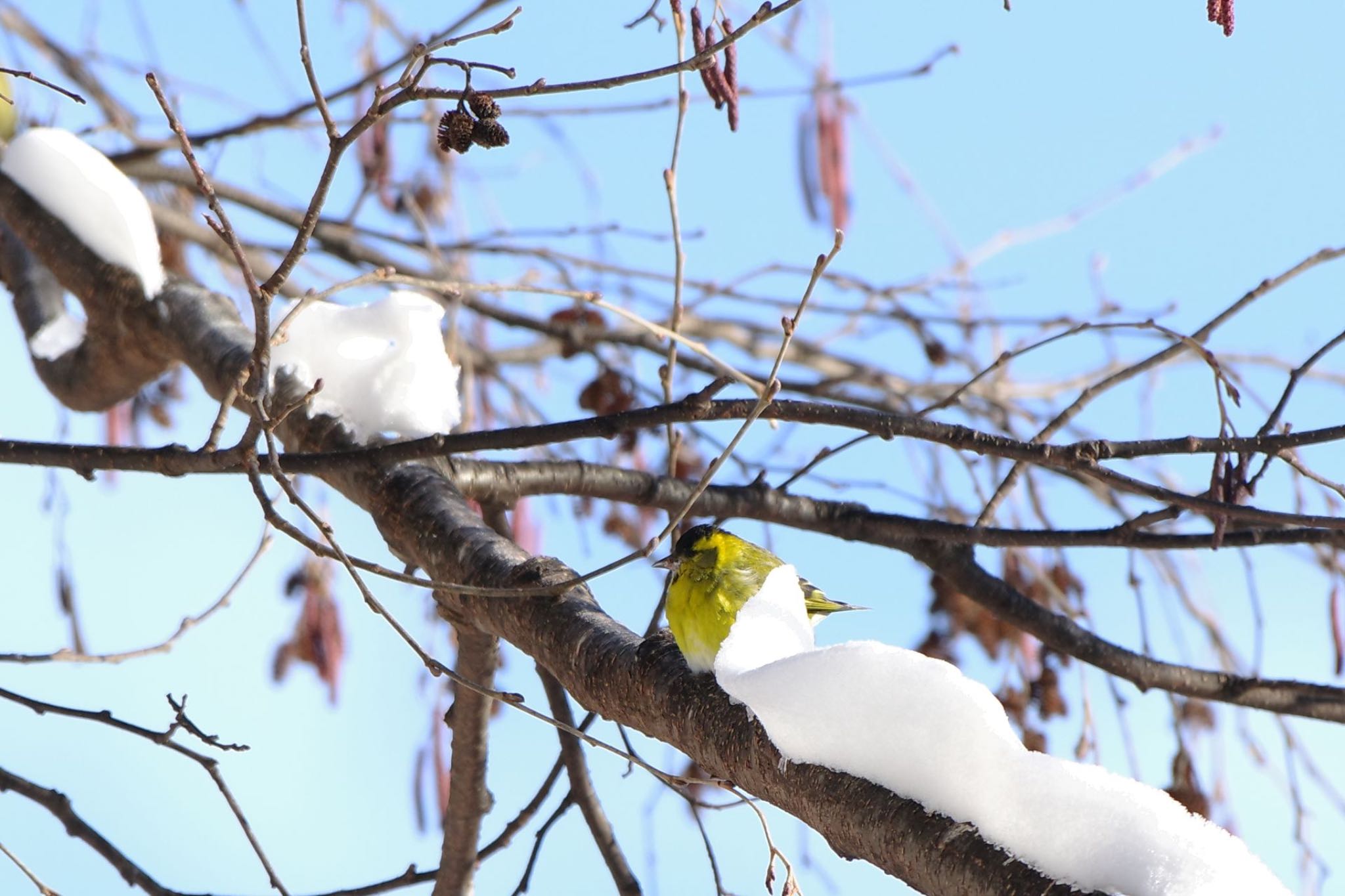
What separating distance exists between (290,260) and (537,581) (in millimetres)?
762

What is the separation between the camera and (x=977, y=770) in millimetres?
1310

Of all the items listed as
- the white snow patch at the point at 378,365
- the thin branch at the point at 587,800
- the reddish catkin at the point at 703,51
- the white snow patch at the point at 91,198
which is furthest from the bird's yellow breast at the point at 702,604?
the white snow patch at the point at 91,198

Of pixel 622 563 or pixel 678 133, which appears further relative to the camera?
pixel 678 133

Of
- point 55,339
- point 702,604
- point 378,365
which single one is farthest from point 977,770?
point 55,339

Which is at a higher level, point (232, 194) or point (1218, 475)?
point (232, 194)

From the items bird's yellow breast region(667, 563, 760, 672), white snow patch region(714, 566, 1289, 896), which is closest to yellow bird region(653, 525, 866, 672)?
bird's yellow breast region(667, 563, 760, 672)

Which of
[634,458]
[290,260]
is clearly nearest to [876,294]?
[634,458]

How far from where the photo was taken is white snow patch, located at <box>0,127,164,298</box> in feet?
9.52

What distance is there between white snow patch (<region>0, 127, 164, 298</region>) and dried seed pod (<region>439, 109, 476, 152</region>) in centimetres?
172

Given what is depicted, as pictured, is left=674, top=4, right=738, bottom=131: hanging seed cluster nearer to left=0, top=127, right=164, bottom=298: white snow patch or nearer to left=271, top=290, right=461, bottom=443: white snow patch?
left=271, top=290, right=461, bottom=443: white snow patch

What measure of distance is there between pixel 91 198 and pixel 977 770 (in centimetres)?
257

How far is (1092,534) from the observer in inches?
86.2

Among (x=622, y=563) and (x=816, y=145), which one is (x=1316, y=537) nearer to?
(x=622, y=563)

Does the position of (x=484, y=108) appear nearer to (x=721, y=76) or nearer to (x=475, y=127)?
(x=475, y=127)
